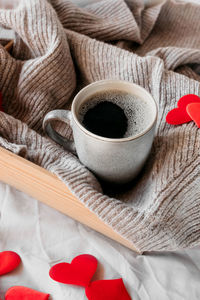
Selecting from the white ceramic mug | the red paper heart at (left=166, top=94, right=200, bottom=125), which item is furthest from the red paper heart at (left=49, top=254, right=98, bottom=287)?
the red paper heart at (left=166, top=94, right=200, bottom=125)

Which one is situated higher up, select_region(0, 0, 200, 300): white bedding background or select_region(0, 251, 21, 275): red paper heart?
select_region(0, 0, 200, 300): white bedding background

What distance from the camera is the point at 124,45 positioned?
1.99 feet

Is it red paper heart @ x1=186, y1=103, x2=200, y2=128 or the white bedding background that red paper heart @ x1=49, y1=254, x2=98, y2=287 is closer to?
the white bedding background

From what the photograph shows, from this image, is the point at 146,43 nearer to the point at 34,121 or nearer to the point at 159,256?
the point at 34,121

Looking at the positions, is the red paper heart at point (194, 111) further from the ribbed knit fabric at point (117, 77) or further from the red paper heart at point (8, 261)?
the red paper heart at point (8, 261)

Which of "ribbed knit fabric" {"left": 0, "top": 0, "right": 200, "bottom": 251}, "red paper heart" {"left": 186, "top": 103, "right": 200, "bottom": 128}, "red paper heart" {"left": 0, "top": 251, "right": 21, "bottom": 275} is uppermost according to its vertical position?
"red paper heart" {"left": 186, "top": 103, "right": 200, "bottom": 128}

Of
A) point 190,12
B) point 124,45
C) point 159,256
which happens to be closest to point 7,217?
point 159,256

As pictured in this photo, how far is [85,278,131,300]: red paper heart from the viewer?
0.44 meters

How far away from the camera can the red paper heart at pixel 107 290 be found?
0.44 m

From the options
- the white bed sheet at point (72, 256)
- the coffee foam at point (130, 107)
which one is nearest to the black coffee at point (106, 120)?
the coffee foam at point (130, 107)

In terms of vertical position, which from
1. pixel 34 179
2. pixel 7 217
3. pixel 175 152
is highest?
pixel 175 152

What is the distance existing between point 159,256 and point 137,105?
22 centimetres

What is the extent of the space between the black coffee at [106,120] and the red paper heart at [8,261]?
0.71ft

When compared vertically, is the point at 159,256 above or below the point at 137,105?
below
